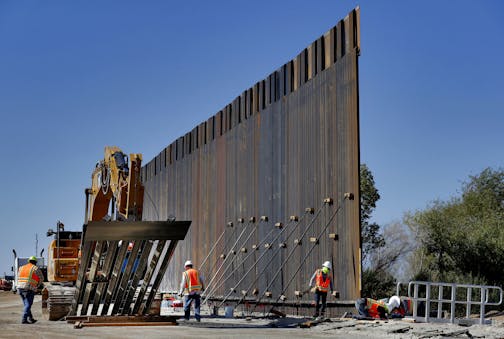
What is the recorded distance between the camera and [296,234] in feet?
79.2

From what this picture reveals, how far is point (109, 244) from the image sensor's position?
17938 millimetres

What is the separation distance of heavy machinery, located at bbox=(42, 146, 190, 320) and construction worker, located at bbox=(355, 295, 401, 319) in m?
4.68

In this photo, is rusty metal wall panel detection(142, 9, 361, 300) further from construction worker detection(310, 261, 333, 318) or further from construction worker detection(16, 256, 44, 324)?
construction worker detection(16, 256, 44, 324)

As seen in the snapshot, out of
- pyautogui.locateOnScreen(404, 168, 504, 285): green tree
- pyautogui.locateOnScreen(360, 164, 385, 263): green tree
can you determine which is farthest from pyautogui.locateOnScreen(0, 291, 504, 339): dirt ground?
pyautogui.locateOnScreen(360, 164, 385, 263): green tree

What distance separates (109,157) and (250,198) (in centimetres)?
662

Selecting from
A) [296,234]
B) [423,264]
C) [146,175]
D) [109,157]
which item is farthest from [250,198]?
[146,175]

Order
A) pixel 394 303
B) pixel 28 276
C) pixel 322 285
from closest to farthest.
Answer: pixel 28 276 → pixel 394 303 → pixel 322 285

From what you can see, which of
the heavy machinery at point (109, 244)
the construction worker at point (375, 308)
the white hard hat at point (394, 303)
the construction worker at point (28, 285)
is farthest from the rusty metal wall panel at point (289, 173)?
the construction worker at point (28, 285)

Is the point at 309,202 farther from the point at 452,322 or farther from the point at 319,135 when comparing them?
the point at 452,322

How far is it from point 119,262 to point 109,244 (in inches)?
28.8

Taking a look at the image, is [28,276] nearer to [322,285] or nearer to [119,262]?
[119,262]

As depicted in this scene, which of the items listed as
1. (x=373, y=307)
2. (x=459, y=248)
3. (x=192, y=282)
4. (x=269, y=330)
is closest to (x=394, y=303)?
(x=373, y=307)

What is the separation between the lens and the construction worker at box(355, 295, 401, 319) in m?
19.1

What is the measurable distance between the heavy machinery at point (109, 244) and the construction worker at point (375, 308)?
4681 mm
